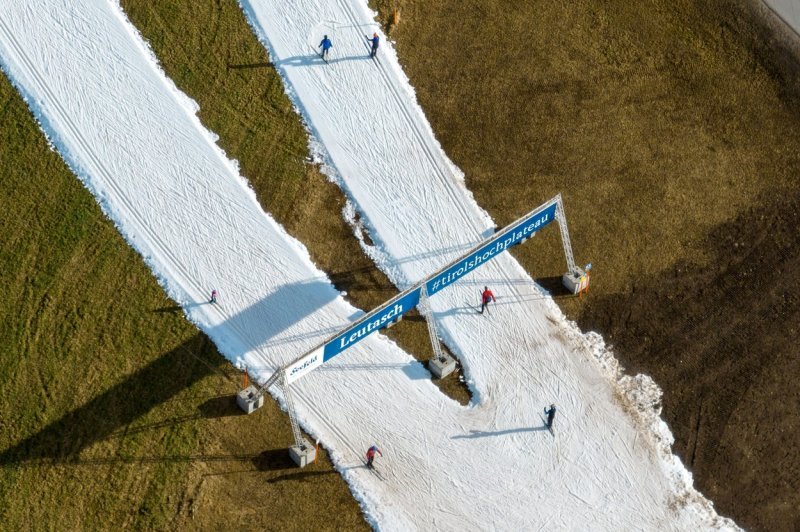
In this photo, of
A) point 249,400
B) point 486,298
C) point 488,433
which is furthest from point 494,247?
point 249,400

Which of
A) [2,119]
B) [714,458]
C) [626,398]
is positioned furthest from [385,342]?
[2,119]

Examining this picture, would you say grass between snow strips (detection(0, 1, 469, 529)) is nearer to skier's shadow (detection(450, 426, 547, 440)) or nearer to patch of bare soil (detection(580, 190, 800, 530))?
skier's shadow (detection(450, 426, 547, 440))

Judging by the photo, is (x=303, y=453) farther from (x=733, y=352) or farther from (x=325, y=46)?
(x=325, y=46)

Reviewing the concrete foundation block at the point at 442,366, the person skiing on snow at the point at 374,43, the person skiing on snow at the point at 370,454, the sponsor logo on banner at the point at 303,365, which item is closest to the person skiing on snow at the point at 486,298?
the concrete foundation block at the point at 442,366

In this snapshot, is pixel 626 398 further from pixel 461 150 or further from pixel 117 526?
pixel 117 526

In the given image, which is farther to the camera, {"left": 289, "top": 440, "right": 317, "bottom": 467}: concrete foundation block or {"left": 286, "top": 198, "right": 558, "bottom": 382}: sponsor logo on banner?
{"left": 289, "top": 440, "right": 317, "bottom": 467}: concrete foundation block

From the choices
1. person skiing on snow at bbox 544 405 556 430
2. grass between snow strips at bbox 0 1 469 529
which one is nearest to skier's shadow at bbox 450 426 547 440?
person skiing on snow at bbox 544 405 556 430
